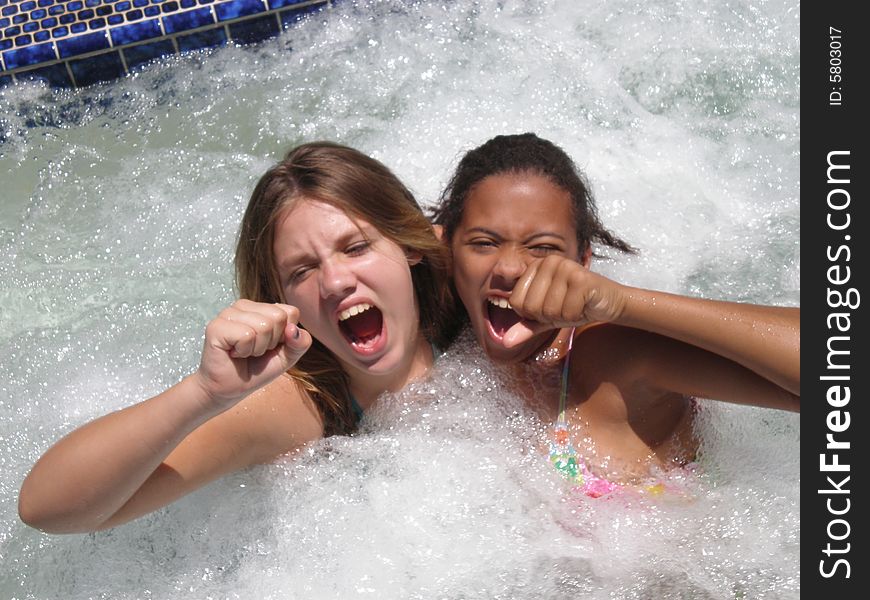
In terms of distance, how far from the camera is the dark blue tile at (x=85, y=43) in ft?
11.8

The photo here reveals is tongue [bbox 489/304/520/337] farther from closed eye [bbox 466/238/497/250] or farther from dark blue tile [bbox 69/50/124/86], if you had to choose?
dark blue tile [bbox 69/50/124/86]

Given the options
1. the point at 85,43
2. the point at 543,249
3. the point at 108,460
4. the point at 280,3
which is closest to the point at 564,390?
the point at 543,249

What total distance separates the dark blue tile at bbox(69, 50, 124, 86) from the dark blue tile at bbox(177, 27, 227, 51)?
238 millimetres

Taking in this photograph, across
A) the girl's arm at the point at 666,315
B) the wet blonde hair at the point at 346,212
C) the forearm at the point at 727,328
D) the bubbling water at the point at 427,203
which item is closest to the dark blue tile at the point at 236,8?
the bubbling water at the point at 427,203

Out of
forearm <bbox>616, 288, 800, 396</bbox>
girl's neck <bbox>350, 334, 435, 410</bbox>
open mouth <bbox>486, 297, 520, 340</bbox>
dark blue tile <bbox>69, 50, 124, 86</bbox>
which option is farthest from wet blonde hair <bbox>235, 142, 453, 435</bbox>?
dark blue tile <bbox>69, 50, 124, 86</bbox>

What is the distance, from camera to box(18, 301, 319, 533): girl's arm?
180 centimetres

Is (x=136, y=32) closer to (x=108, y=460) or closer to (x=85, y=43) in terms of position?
(x=85, y=43)

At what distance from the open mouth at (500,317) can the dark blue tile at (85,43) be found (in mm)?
2102

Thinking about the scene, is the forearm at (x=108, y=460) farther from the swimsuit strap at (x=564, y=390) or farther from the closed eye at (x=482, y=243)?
the swimsuit strap at (x=564, y=390)

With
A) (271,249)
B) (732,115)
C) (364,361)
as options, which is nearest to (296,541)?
(364,361)

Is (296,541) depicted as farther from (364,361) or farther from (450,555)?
(364,361)

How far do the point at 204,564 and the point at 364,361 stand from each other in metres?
0.79

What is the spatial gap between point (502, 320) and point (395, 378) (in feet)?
0.98

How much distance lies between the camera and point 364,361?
212 centimetres
